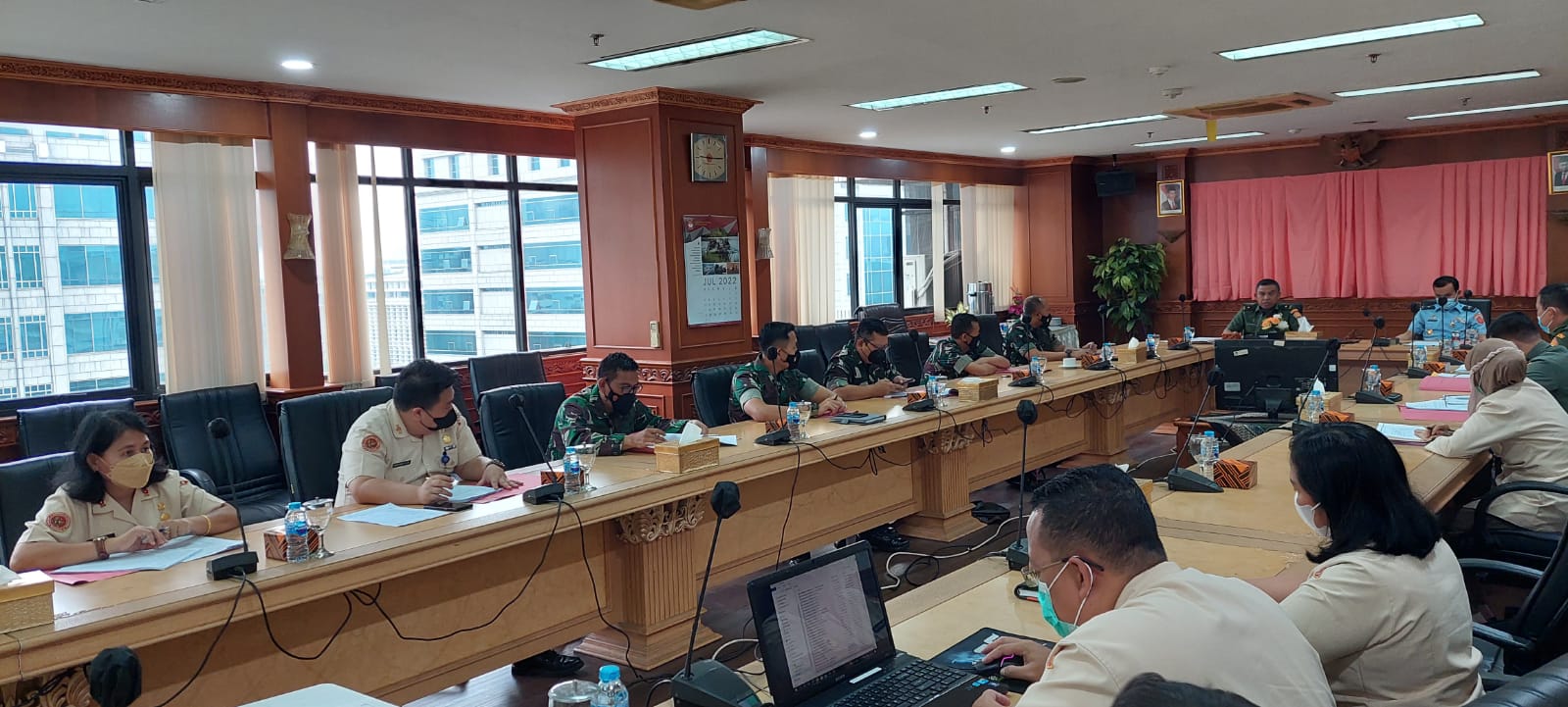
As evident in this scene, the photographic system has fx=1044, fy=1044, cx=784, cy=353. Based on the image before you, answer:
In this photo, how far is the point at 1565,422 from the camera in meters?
3.32

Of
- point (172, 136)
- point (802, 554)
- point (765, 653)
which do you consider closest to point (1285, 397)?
point (802, 554)

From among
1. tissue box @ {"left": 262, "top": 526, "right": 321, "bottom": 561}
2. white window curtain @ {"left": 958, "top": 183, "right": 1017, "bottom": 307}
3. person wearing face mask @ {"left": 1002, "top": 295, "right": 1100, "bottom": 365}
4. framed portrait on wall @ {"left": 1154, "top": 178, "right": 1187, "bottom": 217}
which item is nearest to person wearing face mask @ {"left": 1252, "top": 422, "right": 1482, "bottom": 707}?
tissue box @ {"left": 262, "top": 526, "right": 321, "bottom": 561}

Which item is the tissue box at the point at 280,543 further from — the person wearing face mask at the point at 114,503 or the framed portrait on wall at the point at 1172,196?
the framed portrait on wall at the point at 1172,196

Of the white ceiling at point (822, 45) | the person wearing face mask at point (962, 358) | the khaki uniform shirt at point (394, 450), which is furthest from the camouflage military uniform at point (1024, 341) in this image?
the khaki uniform shirt at point (394, 450)

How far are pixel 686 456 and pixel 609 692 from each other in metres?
1.97

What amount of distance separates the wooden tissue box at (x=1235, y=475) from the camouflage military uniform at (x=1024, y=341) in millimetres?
3564

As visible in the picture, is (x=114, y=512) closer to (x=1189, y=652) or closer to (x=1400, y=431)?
(x=1189, y=652)

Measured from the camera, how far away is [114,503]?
2783mm

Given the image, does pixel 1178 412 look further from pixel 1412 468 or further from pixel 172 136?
pixel 172 136

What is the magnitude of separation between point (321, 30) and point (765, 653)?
354cm

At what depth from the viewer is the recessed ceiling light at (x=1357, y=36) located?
4617 millimetres

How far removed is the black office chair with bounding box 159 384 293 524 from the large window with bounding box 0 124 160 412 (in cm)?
56

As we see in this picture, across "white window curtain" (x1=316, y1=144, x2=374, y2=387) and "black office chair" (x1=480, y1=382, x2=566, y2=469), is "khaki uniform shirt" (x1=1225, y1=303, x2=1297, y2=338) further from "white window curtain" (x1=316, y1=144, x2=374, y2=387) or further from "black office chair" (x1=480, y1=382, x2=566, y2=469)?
"white window curtain" (x1=316, y1=144, x2=374, y2=387)

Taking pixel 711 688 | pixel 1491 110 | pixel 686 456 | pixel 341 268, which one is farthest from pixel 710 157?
pixel 1491 110
